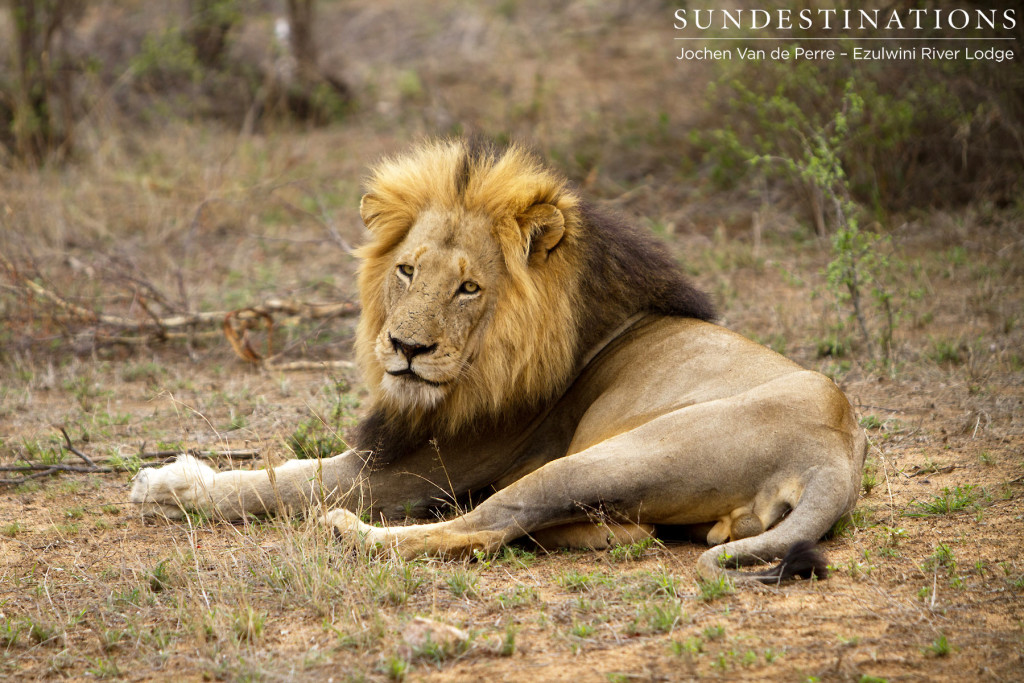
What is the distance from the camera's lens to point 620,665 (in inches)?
112

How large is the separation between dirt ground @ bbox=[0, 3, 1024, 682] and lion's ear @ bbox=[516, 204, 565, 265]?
4.06ft

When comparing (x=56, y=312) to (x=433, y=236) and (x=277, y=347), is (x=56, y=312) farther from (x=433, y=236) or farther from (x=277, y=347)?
(x=433, y=236)

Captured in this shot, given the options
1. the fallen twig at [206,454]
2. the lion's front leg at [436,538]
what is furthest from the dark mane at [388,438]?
the fallen twig at [206,454]

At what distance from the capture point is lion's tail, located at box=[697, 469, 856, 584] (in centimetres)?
326

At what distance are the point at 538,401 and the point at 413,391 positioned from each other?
1.92 ft

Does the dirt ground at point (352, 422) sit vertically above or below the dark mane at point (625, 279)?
below

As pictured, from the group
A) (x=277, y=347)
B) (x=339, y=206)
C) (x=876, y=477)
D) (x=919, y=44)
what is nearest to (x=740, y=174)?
(x=919, y=44)

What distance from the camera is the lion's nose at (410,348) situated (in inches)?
152

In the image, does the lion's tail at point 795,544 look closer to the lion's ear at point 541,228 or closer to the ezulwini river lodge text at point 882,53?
the lion's ear at point 541,228

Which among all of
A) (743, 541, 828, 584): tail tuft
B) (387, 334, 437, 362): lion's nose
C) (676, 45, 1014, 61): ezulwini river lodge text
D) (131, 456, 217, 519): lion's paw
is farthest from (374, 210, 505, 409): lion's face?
(676, 45, 1014, 61): ezulwini river lodge text

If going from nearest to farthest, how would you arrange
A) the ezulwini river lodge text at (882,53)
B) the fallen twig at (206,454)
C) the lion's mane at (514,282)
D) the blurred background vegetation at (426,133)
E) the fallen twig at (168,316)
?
the lion's mane at (514,282) < the fallen twig at (206,454) < the fallen twig at (168,316) < the blurred background vegetation at (426,133) < the ezulwini river lodge text at (882,53)

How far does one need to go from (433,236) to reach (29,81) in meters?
9.08

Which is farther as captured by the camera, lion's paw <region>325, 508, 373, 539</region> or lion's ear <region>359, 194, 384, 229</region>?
lion's ear <region>359, 194, 384, 229</region>

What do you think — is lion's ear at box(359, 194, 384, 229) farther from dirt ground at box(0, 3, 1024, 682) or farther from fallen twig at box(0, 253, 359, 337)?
fallen twig at box(0, 253, 359, 337)
